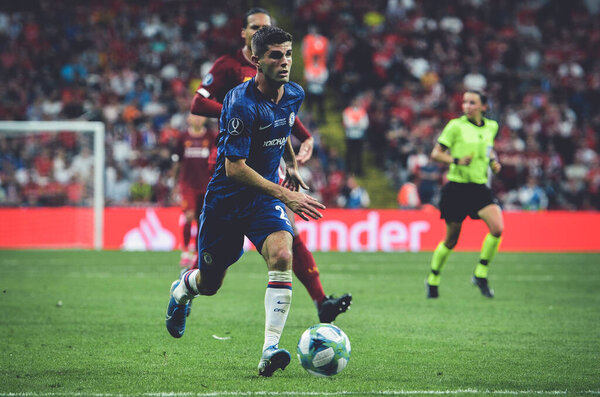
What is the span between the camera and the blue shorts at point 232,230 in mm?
5781

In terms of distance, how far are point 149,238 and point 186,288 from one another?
14082mm

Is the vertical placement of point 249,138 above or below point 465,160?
above

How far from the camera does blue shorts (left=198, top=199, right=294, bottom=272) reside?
5.78m

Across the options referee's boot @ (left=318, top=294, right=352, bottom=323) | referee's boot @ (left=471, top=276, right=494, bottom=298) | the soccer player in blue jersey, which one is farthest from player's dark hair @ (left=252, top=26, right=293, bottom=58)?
referee's boot @ (left=471, top=276, right=494, bottom=298)

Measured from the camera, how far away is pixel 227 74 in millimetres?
8031

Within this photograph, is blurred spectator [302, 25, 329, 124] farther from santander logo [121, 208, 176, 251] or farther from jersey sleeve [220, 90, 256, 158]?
jersey sleeve [220, 90, 256, 158]

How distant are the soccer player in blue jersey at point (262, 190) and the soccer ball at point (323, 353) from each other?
0.17 meters

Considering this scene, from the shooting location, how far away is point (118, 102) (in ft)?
79.4

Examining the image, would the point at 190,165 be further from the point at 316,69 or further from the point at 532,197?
the point at 532,197

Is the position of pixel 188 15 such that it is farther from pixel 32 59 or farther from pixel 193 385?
pixel 193 385

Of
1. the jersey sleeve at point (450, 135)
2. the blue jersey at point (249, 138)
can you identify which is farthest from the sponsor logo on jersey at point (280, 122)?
the jersey sleeve at point (450, 135)

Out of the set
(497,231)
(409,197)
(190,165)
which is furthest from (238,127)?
(409,197)

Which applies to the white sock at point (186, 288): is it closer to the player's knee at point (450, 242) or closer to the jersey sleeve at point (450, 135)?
the player's knee at point (450, 242)

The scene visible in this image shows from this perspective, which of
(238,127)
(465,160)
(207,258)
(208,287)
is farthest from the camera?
(465,160)
